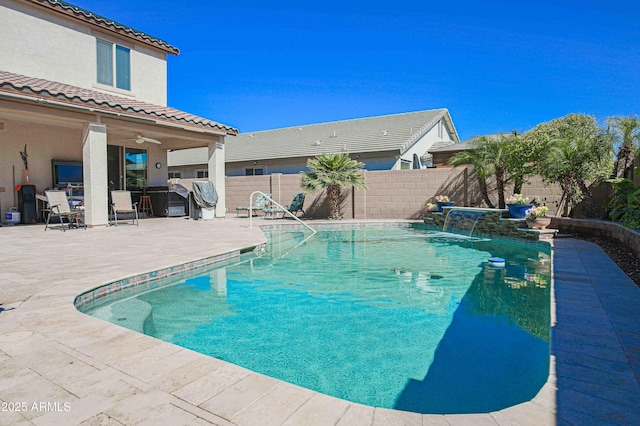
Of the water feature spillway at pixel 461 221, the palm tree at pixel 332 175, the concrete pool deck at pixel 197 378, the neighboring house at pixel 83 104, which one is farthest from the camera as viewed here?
the palm tree at pixel 332 175

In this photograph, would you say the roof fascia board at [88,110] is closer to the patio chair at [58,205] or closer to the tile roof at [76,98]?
the tile roof at [76,98]

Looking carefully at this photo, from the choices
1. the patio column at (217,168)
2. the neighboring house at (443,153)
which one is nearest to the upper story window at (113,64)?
the patio column at (217,168)

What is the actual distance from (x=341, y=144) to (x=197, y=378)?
19.4m

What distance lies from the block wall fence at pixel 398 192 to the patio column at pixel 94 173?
25.9ft

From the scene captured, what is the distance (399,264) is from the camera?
23.2 ft

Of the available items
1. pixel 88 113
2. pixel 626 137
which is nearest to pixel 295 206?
pixel 88 113

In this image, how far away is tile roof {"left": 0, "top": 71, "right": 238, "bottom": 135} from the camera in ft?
A: 27.5

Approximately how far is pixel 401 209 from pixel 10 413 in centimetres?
1372

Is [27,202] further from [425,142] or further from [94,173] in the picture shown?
[425,142]

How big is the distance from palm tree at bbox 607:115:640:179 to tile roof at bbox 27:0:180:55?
1414 centimetres

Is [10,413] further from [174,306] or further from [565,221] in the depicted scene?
[565,221]

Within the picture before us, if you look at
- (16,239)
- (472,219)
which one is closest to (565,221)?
(472,219)

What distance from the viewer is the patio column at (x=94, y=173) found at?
32.1 ft

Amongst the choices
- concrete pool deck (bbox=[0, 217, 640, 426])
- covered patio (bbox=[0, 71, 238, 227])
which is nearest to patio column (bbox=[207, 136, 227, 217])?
covered patio (bbox=[0, 71, 238, 227])
